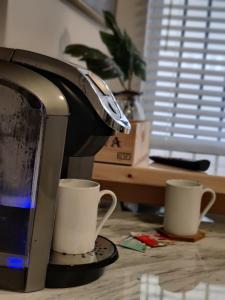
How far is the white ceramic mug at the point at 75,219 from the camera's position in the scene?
0.76m

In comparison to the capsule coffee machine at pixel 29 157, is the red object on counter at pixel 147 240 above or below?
below

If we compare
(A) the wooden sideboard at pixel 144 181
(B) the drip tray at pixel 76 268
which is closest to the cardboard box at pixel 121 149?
(A) the wooden sideboard at pixel 144 181

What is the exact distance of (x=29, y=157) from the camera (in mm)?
689

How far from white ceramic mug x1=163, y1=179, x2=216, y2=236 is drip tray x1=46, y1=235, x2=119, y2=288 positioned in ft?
0.78

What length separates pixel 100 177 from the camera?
1131 mm

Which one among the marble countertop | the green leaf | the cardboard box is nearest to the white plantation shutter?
the green leaf

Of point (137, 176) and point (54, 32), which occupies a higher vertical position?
point (54, 32)

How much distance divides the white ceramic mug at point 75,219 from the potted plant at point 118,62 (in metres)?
0.65

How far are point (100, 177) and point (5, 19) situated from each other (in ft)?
1.38

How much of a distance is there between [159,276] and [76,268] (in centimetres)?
16

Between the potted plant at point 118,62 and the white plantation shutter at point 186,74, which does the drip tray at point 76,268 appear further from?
the white plantation shutter at point 186,74

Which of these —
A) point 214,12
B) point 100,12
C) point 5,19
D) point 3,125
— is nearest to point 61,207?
point 3,125

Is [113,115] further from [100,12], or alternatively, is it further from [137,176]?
[100,12]

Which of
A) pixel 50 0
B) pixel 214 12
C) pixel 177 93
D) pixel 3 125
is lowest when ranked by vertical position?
pixel 3 125
